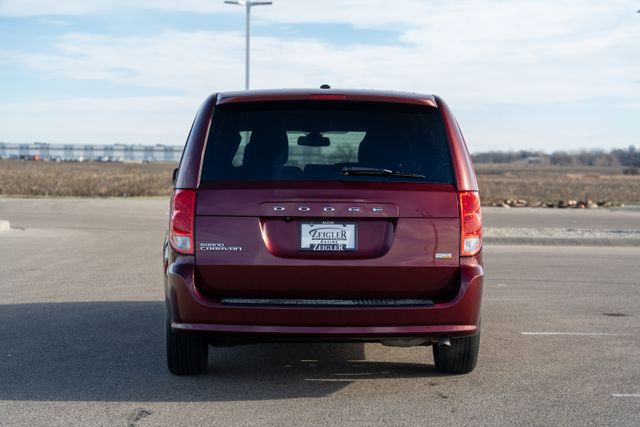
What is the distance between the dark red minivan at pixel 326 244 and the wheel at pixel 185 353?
275mm

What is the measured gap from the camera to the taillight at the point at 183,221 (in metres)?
6.38

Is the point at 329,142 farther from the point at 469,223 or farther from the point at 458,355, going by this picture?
the point at 458,355

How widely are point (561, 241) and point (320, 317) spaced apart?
48.9 feet

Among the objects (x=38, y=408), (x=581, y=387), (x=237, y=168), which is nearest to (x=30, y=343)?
(x=38, y=408)

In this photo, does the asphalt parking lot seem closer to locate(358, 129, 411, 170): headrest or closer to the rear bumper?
the rear bumper

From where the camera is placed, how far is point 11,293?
11578 mm

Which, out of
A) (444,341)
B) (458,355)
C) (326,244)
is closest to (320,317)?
(326,244)

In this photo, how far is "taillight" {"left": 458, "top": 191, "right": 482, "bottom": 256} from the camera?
254 inches

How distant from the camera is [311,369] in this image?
7.47 meters

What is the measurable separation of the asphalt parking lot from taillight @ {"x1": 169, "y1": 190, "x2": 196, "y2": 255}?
990mm

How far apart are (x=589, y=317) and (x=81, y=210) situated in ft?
74.9

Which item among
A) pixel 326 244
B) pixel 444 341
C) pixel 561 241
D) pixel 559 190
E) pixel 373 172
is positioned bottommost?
pixel 559 190

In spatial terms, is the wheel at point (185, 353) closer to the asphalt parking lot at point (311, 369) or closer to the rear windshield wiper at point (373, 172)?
the asphalt parking lot at point (311, 369)

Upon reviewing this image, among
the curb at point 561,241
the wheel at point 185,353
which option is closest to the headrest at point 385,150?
the wheel at point 185,353
